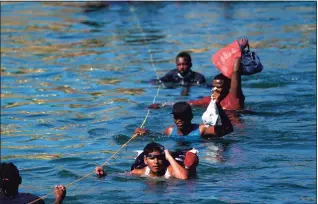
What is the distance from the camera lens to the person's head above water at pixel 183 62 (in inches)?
749

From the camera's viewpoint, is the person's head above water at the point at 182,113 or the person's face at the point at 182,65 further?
the person's face at the point at 182,65

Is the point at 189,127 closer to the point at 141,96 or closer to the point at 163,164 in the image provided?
the point at 163,164

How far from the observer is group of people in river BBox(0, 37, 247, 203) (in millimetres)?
10039

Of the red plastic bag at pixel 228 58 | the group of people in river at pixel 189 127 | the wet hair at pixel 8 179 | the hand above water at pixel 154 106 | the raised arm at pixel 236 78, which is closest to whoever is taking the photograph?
the wet hair at pixel 8 179

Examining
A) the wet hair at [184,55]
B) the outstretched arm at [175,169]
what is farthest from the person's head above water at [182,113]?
the wet hair at [184,55]

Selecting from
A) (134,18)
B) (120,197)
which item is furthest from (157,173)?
(134,18)

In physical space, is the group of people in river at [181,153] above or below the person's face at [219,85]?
below

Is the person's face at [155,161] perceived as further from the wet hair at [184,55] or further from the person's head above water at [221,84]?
the wet hair at [184,55]

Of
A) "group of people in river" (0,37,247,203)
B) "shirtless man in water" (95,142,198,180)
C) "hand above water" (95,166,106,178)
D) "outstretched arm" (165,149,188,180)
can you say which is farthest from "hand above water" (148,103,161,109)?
"outstretched arm" (165,149,188,180)

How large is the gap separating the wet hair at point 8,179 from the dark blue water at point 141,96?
6.23 feet

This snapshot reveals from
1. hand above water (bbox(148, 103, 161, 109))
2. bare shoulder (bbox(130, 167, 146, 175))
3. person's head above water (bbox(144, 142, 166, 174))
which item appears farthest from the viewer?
hand above water (bbox(148, 103, 161, 109))

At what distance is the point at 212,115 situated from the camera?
13.8 meters

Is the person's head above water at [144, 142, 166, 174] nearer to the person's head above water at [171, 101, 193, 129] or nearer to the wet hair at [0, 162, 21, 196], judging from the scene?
the person's head above water at [171, 101, 193, 129]

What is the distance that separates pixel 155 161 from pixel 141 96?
24.5 ft
